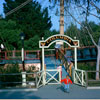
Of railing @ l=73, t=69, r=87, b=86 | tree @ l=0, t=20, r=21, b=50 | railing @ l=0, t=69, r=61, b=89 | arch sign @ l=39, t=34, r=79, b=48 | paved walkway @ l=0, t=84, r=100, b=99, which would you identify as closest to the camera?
paved walkway @ l=0, t=84, r=100, b=99

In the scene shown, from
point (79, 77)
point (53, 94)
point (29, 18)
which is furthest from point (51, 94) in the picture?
point (29, 18)

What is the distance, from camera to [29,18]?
35562 millimetres

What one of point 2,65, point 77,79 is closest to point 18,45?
point 2,65

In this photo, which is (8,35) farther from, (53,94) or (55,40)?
(53,94)

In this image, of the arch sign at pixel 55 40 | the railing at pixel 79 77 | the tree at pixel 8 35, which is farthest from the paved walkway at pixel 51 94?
the tree at pixel 8 35

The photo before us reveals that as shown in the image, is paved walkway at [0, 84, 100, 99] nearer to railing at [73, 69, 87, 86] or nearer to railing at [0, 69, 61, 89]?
railing at [0, 69, 61, 89]

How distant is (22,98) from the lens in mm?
9883

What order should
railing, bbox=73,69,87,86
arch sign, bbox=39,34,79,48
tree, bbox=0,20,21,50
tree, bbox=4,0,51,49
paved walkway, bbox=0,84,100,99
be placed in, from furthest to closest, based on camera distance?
1. tree, bbox=4,0,51,49
2. tree, bbox=0,20,21,50
3. arch sign, bbox=39,34,79,48
4. railing, bbox=73,69,87,86
5. paved walkway, bbox=0,84,100,99

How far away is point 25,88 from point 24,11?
1074 inches

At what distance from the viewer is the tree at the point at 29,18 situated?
3572cm

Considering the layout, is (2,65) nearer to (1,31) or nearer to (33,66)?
(33,66)

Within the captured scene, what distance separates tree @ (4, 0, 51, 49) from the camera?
35.7 meters

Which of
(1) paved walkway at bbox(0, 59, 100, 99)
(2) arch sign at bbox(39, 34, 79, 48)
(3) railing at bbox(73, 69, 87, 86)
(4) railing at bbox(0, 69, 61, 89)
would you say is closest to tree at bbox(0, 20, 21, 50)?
(4) railing at bbox(0, 69, 61, 89)

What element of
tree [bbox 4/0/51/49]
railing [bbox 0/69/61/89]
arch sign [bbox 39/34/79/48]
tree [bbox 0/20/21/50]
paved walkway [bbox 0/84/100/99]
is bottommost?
paved walkway [bbox 0/84/100/99]
